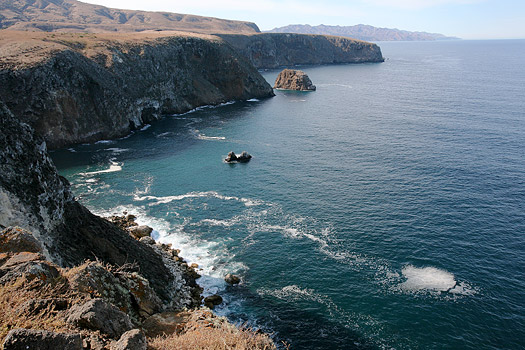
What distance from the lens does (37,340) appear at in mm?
12562

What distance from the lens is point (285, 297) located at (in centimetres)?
4206

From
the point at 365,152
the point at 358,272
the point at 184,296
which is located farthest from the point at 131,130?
the point at 358,272

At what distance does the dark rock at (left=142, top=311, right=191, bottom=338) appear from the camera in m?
25.5

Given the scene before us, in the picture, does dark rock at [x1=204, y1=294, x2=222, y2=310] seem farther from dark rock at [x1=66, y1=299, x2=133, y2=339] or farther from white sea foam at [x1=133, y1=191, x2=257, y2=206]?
white sea foam at [x1=133, y1=191, x2=257, y2=206]

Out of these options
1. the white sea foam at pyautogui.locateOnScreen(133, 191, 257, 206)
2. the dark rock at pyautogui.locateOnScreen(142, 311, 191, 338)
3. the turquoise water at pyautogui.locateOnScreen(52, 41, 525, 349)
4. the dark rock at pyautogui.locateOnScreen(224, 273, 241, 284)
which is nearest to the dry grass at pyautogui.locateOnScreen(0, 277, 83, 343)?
the dark rock at pyautogui.locateOnScreen(142, 311, 191, 338)

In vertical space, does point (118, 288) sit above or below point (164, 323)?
above

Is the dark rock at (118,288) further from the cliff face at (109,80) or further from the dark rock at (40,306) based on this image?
the cliff face at (109,80)

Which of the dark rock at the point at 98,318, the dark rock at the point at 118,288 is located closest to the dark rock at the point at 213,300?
the dark rock at the point at 118,288

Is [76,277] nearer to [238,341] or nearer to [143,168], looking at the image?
[238,341]

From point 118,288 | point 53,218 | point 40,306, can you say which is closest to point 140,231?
point 53,218

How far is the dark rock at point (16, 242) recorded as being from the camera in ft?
83.3

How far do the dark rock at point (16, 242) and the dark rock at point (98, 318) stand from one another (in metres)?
11.8

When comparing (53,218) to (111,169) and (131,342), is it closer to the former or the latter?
(131,342)

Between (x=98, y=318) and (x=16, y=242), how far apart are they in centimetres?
1365
